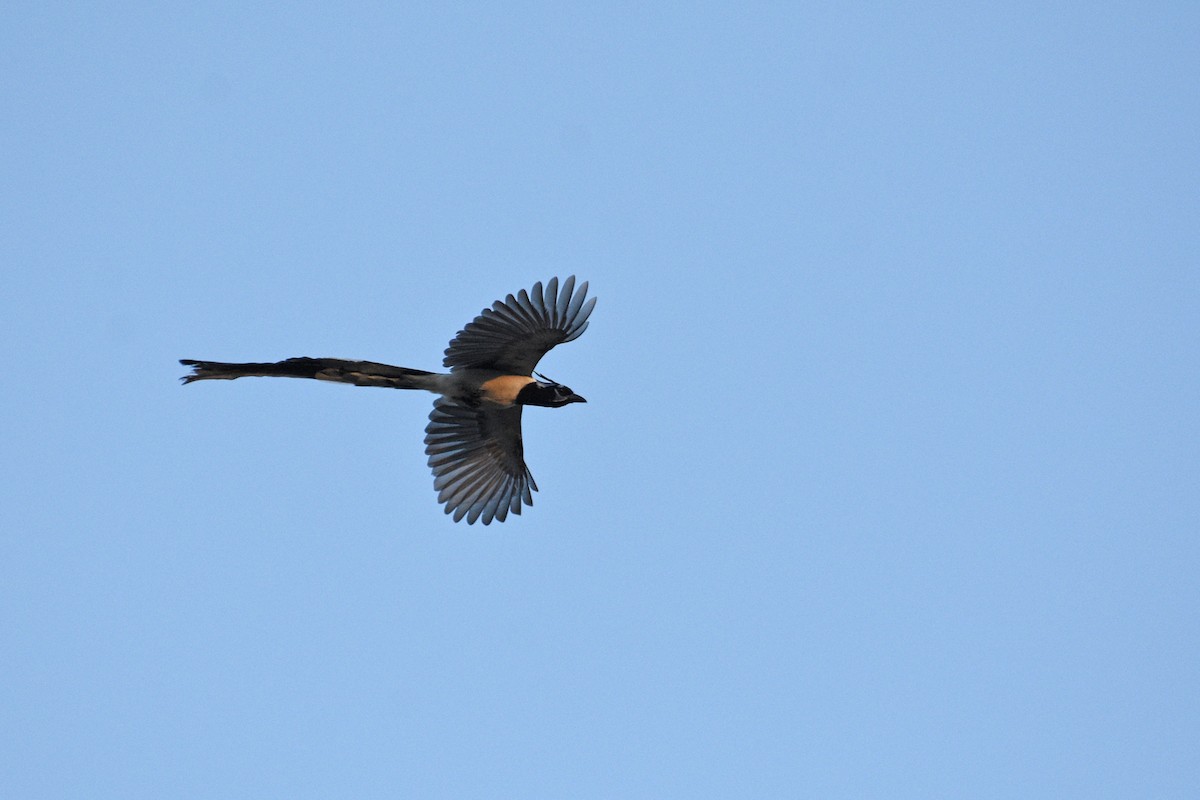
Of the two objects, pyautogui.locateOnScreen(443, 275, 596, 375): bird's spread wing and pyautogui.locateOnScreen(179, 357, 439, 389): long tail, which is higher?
pyautogui.locateOnScreen(443, 275, 596, 375): bird's spread wing

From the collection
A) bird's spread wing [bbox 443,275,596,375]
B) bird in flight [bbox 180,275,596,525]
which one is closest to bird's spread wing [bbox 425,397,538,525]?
bird in flight [bbox 180,275,596,525]

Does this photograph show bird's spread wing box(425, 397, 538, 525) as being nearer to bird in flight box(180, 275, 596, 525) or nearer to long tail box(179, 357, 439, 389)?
bird in flight box(180, 275, 596, 525)

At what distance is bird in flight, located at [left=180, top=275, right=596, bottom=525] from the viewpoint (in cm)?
1093

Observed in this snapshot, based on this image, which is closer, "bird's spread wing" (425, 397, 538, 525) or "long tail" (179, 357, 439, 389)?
"long tail" (179, 357, 439, 389)

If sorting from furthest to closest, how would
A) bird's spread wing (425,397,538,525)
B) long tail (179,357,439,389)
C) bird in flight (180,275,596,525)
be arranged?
bird's spread wing (425,397,538,525) < bird in flight (180,275,596,525) < long tail (179,357,439,389)

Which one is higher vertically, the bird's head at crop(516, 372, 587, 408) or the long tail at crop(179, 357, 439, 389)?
the bird's head at crop(516, 372, 587, 408)

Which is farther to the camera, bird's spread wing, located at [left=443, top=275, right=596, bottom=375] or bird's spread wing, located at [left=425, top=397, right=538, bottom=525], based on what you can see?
bird's spread wing, located at [left=425, top=397, right=538, bottom=525]

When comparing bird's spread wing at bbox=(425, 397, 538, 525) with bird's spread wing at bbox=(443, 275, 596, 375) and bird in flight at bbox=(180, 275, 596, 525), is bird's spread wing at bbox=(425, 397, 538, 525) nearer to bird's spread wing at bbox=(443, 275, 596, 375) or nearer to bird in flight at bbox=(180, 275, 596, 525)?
bird in flight at bbox=(180, 275, 596, 525)

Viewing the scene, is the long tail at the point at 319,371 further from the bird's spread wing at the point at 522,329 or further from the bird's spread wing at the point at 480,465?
the bird's spread wing at the point at 480,465

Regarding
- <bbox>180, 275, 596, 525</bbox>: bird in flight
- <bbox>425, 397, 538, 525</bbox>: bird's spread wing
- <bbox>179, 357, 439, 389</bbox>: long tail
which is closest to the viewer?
<bbox>179, 357, 439, 389</bbox>: long tail

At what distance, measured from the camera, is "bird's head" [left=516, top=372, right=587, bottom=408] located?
12008 millimetres

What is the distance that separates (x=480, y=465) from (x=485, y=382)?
1204 millimetres

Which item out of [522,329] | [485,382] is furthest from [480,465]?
[522,329]

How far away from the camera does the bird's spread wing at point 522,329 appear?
11008 mm
